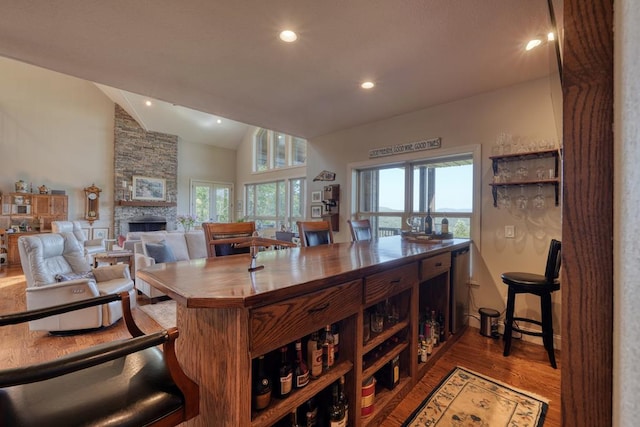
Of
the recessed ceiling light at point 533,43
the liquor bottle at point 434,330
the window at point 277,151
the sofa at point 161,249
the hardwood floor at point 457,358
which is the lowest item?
the hardwood floor at point 457,358

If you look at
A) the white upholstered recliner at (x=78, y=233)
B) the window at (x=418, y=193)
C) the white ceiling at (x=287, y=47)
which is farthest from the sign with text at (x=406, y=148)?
the white upholstered recliner at (x=78, y=233)

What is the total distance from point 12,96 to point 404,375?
31.3 ft

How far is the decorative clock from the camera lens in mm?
7277

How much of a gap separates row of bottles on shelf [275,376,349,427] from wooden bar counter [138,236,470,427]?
7cm

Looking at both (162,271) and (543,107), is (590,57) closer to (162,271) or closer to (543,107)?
(162,271)

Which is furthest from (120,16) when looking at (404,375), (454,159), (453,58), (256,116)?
(454,159)

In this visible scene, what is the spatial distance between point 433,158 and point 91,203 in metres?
8.26

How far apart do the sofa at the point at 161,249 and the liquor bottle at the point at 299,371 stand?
8.82ft

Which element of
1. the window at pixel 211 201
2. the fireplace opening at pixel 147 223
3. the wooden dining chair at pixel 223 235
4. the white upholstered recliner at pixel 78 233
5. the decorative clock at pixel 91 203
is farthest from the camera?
the window at pixel 211 201

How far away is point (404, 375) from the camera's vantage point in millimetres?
1991

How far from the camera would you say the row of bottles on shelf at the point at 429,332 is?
2214 millimetres

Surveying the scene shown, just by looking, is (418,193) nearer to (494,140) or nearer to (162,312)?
(494,140)

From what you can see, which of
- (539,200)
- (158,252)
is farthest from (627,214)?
(158,252)

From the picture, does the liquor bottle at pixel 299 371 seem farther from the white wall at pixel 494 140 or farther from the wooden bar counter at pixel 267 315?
the white wall at pixel 494 140
